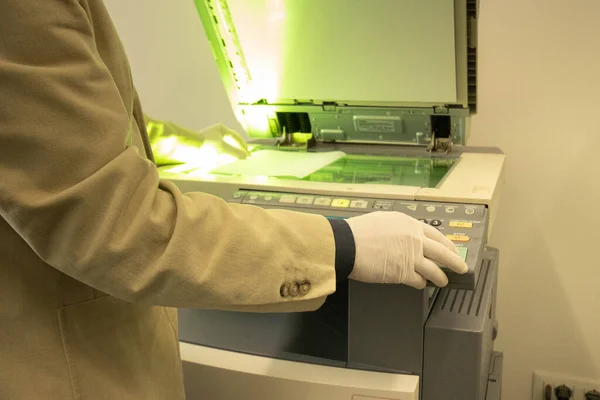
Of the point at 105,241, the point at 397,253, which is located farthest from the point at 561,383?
the point at 105,241

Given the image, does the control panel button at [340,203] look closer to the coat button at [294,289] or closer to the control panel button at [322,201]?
the control panel button at [322,201]

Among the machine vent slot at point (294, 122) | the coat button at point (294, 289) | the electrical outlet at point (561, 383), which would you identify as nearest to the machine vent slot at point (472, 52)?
the machine vent slot at point (294, 122)

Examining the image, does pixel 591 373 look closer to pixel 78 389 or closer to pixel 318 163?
pixel 318 163

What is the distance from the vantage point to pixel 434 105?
1312mm

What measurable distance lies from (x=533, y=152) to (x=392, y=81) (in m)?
0.63

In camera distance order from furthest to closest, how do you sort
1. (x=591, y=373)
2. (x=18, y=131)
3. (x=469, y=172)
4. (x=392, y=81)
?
(x=591, y=373) < (x=392, y=81) < (x=469, y=172) < (x=18, y=131)

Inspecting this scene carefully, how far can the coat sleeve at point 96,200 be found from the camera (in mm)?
512

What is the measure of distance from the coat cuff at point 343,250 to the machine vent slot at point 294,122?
2.75ft

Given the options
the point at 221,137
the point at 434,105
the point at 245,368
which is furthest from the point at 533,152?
the point at 245,368

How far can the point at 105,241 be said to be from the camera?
0.54 meters

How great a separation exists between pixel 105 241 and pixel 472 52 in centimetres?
93

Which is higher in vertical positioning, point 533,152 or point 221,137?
point 221,137

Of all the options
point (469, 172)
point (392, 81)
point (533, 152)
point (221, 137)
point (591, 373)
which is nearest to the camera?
point (469, 172)

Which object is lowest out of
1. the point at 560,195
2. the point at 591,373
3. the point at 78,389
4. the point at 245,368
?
the point at 591,373
